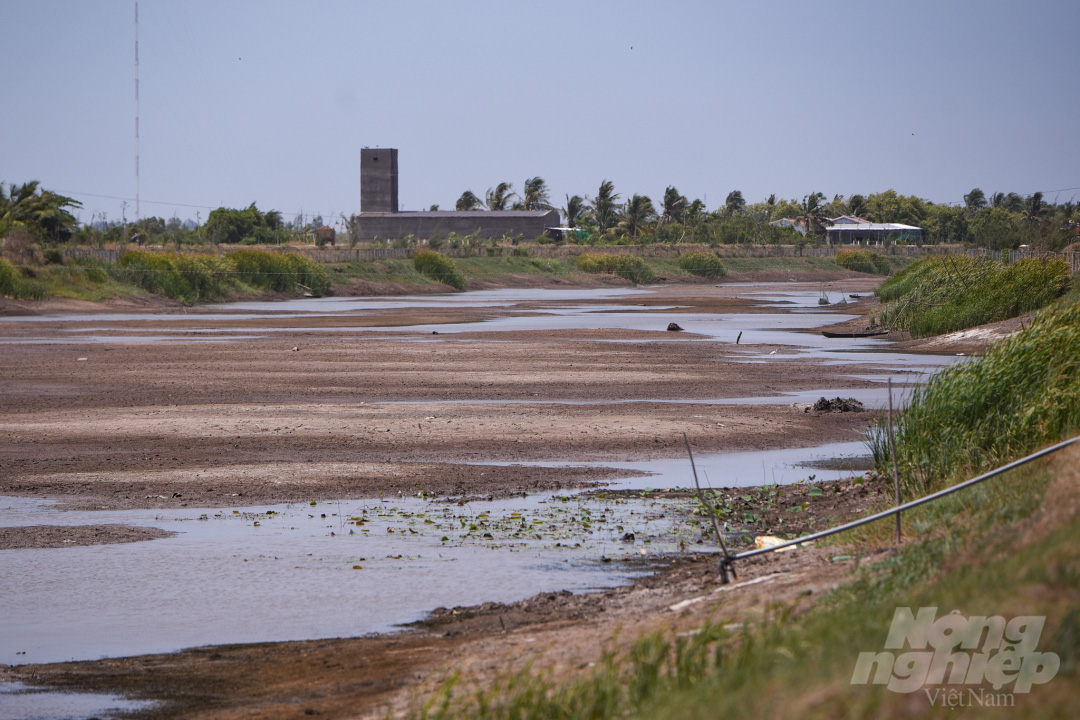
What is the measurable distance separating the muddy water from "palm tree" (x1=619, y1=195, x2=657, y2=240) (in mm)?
128668

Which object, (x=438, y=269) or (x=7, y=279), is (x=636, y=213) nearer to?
(x=438, y=269)

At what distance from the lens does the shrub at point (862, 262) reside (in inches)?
4938

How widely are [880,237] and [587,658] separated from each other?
158 meters

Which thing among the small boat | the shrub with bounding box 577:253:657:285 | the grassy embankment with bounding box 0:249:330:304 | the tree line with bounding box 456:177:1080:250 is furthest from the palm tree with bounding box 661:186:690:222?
the small boat

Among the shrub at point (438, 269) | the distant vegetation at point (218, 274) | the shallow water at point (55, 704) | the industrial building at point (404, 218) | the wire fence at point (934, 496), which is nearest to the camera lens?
the shallow water at point (55, 704)

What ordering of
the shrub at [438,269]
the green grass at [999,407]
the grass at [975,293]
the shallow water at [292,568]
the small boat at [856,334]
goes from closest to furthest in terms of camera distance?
the shallow water at [292,568], the green grass at [999,407], the grass at [975,293], the small boat at [856,334], the shrub at [438,269]

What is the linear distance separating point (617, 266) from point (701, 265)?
10.3 metres

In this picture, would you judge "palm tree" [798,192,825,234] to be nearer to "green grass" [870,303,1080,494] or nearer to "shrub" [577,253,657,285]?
"shrub" [577,253,657,285]

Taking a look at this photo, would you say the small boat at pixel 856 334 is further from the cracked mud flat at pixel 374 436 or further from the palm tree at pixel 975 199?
the palm tree at pixel 975 199

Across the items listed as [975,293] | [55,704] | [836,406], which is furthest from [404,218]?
[55,704]

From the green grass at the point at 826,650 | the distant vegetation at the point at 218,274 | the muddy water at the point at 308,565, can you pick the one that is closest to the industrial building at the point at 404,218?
the distant vegetation at the point at 218,274

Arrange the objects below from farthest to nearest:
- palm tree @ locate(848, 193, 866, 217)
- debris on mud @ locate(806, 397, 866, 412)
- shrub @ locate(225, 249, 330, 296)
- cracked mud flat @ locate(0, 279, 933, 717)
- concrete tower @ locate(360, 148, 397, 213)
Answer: palm tree @ locate(848, 193, 866, 217) → concrete tower @ locate(360, 148, 397, 213) → shrub @ locate(225, 249, 330, 296) → debris on mud @ locate(806, 397, 866, 412) → cracked mud flat @ locate(0, 279, 933, 717)

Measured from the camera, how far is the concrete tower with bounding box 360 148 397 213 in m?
141

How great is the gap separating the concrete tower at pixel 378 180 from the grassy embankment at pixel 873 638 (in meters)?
134
